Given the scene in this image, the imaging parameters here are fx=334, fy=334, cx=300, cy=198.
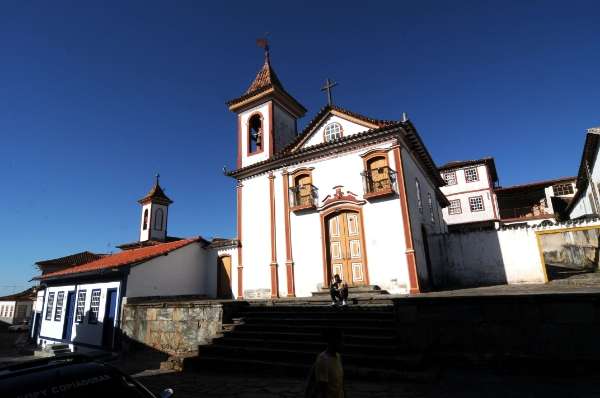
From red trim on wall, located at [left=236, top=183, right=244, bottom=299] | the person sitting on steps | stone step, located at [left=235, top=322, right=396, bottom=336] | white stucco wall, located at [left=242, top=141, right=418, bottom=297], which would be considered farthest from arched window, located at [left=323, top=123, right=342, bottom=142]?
stone step, located at [left=235, top=322, right=396, bottom=336]

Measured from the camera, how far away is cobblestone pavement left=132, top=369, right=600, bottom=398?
5.60m

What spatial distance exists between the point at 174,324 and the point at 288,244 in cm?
570

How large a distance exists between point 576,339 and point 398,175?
26.4 feet

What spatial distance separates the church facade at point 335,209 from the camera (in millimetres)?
13398

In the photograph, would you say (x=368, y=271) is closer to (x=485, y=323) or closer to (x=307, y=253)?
(x=307, y=253)

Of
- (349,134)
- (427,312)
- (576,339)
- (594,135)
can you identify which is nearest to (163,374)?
(427,312)

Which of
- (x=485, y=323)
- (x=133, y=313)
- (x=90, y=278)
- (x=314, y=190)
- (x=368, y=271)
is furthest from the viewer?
(x=90, y=278)

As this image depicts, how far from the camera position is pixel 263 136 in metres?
18.3

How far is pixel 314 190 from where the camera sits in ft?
50.5

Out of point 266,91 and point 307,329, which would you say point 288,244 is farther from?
point 266,91

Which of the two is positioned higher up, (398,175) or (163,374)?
(398,175)

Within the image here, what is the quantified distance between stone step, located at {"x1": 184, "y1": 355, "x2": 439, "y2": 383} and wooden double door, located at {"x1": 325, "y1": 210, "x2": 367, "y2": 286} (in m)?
6.52

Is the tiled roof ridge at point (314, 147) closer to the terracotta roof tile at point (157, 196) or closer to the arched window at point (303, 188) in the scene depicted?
the arched window at point (303, 188)

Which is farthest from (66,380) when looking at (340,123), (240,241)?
(340,123)
